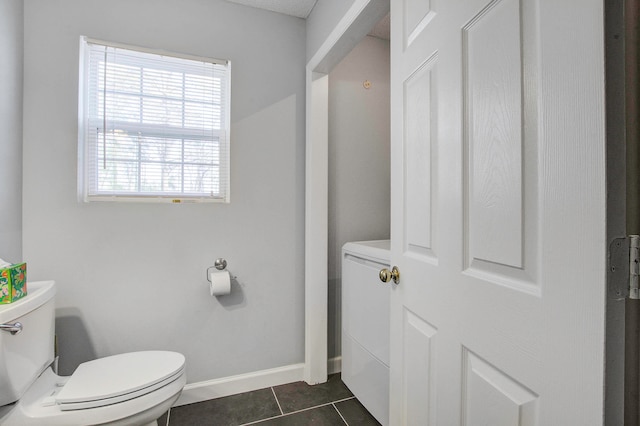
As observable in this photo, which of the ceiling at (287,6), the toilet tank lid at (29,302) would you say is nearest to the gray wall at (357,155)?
the ceiling at (287,6)

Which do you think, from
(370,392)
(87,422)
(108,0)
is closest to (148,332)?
(87,422)

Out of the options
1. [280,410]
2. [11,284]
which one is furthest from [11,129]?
[280,410]

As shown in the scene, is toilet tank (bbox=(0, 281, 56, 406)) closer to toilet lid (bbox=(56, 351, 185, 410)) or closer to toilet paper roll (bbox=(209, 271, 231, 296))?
toilet lid (bbox=(56, 351, 185, 410))

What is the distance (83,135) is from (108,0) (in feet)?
2.44

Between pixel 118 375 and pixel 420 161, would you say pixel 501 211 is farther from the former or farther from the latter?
pixel 118 375

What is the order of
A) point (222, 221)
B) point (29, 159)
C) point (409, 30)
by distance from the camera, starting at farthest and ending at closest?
point (222, 221)
point (29, 159)
point (409, 30)

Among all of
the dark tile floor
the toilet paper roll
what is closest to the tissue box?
the toilet paper roll

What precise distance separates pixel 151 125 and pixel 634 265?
204 centimetres

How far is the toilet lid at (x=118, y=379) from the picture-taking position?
122cm

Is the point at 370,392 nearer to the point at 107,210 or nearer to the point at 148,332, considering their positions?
the point at 148,332

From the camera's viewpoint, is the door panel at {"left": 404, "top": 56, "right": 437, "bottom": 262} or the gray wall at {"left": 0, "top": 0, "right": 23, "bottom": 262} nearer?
the door panel at {"left": 404, "top": 56, "right": 437, "bottom": 262}

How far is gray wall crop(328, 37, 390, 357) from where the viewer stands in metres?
2.23

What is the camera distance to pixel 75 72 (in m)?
1.68

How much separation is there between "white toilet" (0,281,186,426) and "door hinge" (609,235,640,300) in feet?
4.98
